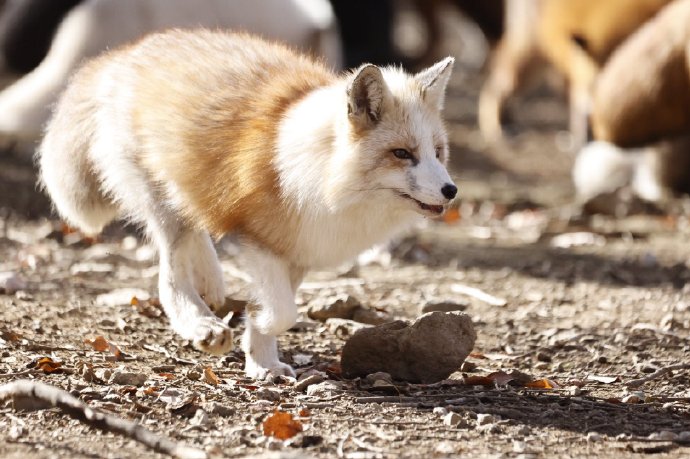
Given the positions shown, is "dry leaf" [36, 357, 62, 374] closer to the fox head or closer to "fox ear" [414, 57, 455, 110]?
the fox head

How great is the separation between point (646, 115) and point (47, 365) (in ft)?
17.3

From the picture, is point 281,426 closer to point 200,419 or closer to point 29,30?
point 200,419

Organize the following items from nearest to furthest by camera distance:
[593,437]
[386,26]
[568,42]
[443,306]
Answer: [593,437] → [443,306] → [568,42] → [386,26]

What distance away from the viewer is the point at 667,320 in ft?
16.7

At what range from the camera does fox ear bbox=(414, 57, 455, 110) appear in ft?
13.1

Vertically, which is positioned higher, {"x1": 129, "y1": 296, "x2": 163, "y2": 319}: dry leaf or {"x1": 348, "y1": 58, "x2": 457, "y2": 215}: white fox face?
{"x1": 348, "y1": 58, "x2": 457, "y2": 215}: white fox face

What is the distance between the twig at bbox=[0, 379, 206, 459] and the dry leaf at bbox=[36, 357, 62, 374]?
380 mm

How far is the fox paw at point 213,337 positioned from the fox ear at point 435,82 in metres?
1.08

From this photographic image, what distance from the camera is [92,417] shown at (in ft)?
10.8

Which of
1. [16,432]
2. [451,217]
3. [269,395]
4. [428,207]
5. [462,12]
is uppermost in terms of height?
[462,12]

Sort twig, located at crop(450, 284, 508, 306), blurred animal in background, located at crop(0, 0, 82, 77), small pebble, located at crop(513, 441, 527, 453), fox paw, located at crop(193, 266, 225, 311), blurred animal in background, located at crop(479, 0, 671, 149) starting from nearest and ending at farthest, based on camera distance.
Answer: small pebble, located at crop(513, 441, 527, 453) → fox paw, located at crop(193, 266, 225, 311) → twig, located at crop(450, 284, 508, 306) → blurred animal in background, located at crop(0, 0, 82, 77) → blurred animal in background, located at crop(479, 0, 671, 149)

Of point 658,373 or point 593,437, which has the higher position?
point 658,373

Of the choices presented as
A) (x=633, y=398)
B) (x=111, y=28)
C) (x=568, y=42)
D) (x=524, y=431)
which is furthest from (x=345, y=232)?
(x=568, y=42)

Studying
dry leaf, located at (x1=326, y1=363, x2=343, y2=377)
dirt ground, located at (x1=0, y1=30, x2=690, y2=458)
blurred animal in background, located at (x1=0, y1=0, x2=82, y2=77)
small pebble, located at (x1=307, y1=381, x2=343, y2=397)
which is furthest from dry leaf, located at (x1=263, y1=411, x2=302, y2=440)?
blurred animal in background, located at (x1=0, y1=0, x2=82, y2=77)
